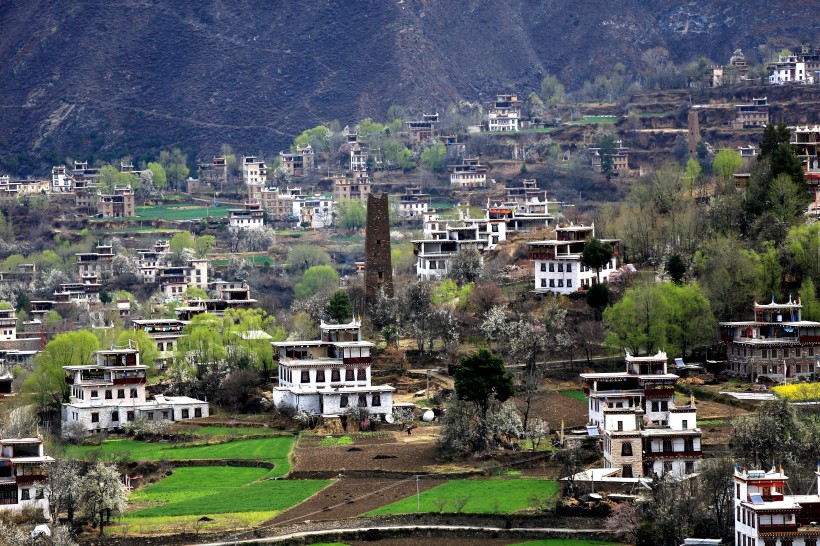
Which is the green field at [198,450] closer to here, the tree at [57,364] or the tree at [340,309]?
the tree at [57,364]

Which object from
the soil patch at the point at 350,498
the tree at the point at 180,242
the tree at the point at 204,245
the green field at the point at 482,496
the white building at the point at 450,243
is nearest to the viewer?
the green field at the point at 482,496

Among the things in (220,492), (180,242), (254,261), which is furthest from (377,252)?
(180,242)

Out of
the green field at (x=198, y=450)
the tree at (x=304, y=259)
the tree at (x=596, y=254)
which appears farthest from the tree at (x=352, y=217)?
the green field at (x=198, y=450)

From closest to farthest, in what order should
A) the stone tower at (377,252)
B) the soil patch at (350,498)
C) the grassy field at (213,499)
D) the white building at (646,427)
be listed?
the grassy field at (213,499), the soil patch at (350,498), the white building at (646,427), the stone tower at (377,252)

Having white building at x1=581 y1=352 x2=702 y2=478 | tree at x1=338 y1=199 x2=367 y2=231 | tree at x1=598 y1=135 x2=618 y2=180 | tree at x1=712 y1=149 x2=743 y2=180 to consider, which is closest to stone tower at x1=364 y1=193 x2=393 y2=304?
tree at x1=712 y1=149 x2=743 y2=180

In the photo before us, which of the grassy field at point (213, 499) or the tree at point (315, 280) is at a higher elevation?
the tree at point (315, 280)

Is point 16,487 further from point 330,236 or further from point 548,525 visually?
point 330,236
